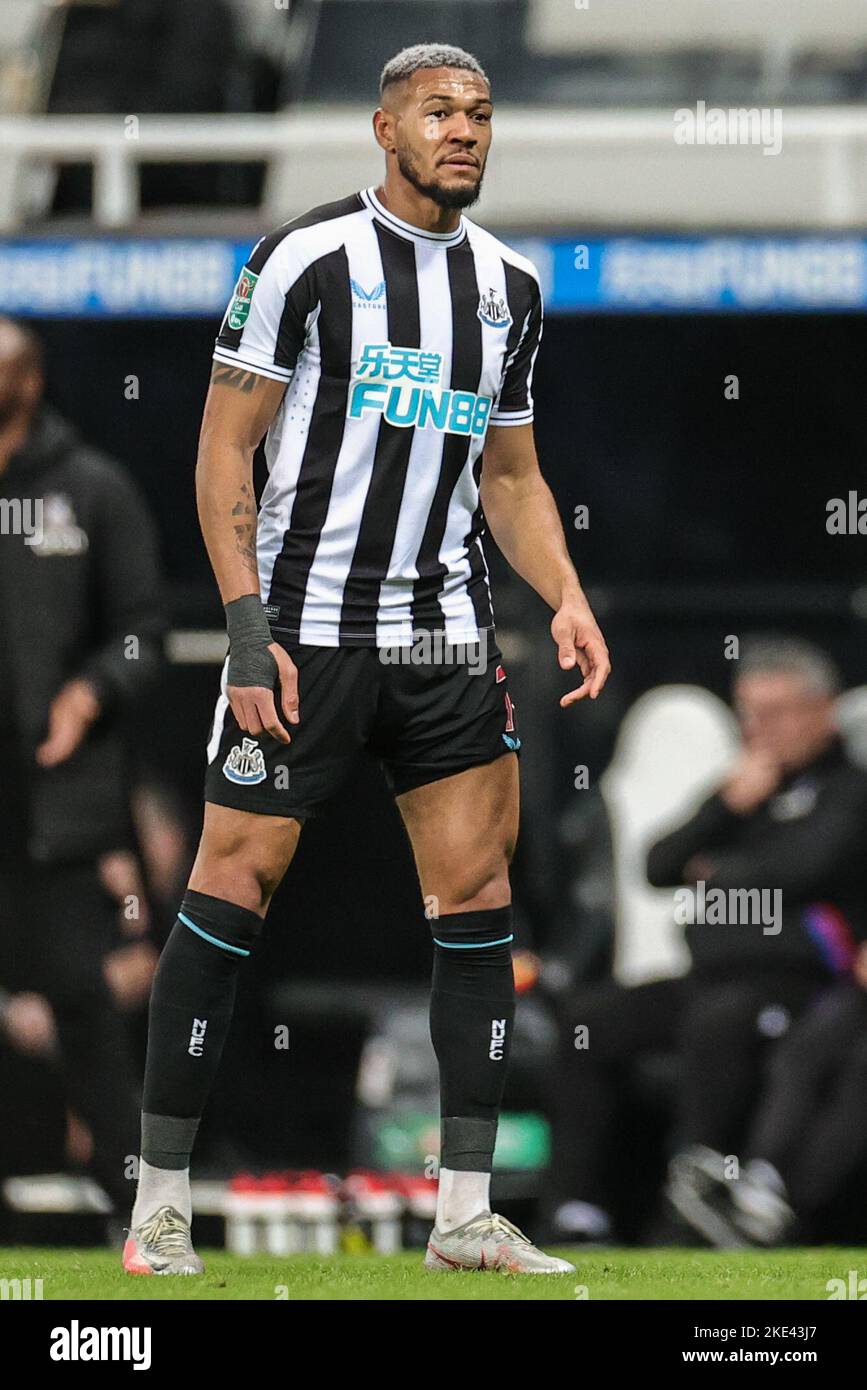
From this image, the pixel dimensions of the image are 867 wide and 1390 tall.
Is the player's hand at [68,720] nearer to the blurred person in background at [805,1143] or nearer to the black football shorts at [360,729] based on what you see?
the blurred person in background at [805,1143]

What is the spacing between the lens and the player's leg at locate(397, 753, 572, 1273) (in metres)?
4.20

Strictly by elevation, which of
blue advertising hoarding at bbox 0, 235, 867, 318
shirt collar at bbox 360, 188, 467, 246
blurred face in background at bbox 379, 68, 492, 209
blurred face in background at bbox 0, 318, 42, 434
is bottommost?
shirt collar at bbox 360, 188, 467, 246

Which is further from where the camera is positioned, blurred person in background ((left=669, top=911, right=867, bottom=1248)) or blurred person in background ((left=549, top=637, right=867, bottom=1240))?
blurred person in background ((left=549, top=637, right=867, bottom=1240))

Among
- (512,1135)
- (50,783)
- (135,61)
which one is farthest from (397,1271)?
(135,61)

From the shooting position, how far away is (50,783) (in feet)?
28.0

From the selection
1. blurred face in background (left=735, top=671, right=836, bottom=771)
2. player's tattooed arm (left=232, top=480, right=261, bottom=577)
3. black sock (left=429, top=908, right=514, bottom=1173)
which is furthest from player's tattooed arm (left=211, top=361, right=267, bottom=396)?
blurred face in background (left=735, top=671, right=836, bottom=771)

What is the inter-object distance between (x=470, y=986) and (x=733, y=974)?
4.08 m

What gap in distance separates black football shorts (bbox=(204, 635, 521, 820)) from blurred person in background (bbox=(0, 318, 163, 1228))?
4.25 m

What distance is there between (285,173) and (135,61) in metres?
1.03

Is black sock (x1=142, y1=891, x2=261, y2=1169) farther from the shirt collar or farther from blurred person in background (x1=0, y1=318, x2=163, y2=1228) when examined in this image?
blurred person in background (x1=0, y1=318, x2=163, y2=1228)

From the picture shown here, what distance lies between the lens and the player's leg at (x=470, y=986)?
13.8 ft

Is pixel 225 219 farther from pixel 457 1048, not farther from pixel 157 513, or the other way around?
pixel 457 1048

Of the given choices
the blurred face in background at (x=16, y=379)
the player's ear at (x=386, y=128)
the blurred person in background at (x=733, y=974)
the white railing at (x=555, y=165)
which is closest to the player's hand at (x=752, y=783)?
the blurred person in background at (x=733, y=974)

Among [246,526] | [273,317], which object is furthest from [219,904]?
[273,317]
